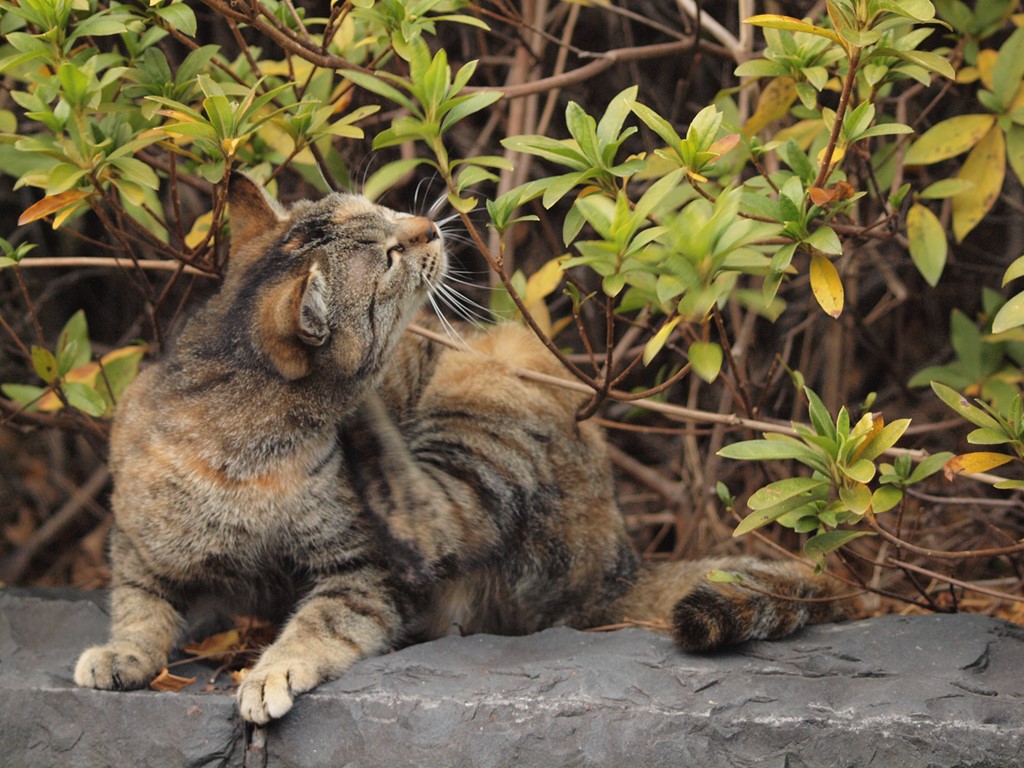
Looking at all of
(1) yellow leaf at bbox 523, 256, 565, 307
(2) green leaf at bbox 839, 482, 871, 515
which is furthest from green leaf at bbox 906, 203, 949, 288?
(1) yellow leaf at bbox 523, 256, 565, 307

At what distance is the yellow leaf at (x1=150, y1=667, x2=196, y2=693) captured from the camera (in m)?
2.80

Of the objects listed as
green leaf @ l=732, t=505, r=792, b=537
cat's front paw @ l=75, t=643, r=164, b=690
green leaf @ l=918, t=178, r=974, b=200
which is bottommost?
cat's front paw @ l=75, t=643, r=164, b=690

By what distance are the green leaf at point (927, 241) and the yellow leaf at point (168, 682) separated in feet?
7.67

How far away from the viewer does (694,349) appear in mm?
2500

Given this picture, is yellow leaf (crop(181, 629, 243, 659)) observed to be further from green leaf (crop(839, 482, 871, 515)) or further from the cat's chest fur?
green leaf (crop(839, 482, 871, 515))

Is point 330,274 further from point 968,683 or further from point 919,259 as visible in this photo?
point 968,683

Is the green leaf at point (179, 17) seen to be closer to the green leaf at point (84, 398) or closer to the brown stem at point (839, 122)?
the green leaf at point (84, 398)

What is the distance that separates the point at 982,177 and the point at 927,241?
26 centimetres

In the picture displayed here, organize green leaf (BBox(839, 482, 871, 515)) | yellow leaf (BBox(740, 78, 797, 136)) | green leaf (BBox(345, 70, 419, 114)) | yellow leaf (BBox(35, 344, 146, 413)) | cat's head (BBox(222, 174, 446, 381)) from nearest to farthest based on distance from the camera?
green leaf (BBox(839, 482, 871, 515)), green leaf (BBox(345, 70, 419, 114)), cat's head (BBox(222, 174, 446, 381)), yellow leaf (BBox(740, 78, 797, 136)), yellow leaf (BBox(35, 344, 146, 413))

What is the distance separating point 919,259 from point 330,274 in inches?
66.8

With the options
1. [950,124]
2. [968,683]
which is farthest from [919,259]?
[968,683]

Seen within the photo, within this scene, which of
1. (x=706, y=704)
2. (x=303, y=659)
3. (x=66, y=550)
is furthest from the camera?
(x=66, y=550)

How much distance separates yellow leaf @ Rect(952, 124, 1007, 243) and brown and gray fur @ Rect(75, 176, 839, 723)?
1.17 meters

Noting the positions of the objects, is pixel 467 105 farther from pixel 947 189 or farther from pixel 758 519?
pixel 947 189
